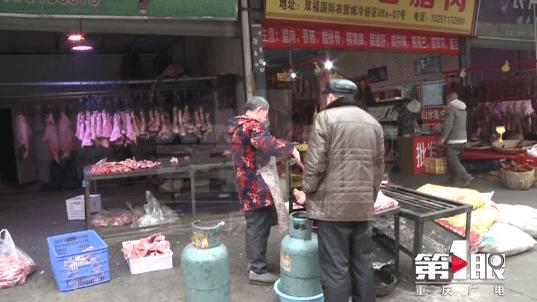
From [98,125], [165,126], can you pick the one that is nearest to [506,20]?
[165,126]

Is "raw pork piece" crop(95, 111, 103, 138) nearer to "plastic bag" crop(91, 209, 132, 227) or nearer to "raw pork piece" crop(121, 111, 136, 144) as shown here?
"raw pork piece" crop(121, 111, 136, 144)

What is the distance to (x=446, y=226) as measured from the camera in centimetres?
493

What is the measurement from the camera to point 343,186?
3.57 m

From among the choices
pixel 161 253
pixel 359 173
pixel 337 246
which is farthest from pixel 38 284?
pixel 359 173

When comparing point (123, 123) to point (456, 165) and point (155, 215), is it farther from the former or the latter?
point (456, 165)

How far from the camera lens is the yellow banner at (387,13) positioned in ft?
25.0

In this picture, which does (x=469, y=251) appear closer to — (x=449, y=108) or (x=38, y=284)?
(x=38, y=284)

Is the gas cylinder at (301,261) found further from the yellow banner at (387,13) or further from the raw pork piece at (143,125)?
the raw pork piece at (143,125)

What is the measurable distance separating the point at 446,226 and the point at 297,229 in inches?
71.8

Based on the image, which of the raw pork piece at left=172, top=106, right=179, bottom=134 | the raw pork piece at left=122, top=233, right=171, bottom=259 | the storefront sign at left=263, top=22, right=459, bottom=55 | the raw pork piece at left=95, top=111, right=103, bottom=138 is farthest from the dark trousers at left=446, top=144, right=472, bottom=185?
the raw pork piece at left=95, top=111, right=103, bottom=138

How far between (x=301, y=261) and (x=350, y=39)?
5652mm

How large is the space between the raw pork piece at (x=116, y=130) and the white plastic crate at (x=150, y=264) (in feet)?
10.3

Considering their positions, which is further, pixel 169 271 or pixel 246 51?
pixel 246 51

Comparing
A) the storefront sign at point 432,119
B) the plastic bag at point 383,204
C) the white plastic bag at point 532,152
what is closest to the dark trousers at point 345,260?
the plastic bag at point 383,204
